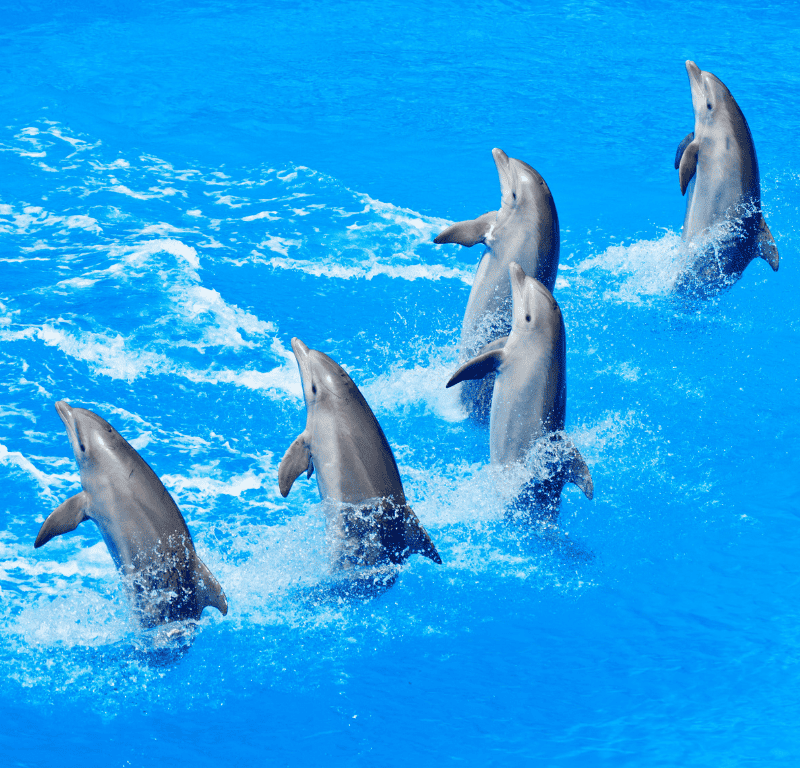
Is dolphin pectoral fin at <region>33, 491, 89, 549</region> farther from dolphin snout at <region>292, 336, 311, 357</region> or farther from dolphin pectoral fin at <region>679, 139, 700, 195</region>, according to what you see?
dolphin pectoral fin at <region>679, 139, 700, 195</region>

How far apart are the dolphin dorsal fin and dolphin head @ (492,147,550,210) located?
3.97 m

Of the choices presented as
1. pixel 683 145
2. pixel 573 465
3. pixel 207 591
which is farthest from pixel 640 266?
pixel 207 591

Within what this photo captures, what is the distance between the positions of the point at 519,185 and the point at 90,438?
17.9 feet

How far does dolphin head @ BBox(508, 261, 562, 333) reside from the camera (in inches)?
350

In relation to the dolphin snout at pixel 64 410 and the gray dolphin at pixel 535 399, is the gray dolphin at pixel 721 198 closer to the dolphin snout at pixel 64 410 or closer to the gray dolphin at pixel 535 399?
the gray dolphin at pixel 535 399

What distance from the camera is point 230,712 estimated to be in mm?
7484

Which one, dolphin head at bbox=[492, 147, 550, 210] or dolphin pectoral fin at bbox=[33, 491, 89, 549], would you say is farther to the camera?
dolphin head at bbox=[492, 147, 550, 210]

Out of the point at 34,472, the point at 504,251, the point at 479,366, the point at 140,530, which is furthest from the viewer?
the point at 504,251

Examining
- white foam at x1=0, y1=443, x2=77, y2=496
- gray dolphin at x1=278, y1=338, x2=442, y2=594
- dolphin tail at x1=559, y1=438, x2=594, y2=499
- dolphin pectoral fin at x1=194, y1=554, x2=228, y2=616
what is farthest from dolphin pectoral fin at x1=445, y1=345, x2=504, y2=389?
white foam at x1=0, y1=443, x2=77, y2=496

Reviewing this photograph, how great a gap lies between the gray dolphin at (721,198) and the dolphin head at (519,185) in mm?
2505

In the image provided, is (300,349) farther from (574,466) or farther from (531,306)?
(574,466)

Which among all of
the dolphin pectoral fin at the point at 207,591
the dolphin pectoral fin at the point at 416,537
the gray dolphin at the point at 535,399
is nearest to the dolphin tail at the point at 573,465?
the gray dolphin at the point at 535,399

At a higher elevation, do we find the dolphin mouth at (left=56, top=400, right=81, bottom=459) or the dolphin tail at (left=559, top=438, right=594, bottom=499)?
the dolphin mouth at (left=56, top=400, right=81, bottom=459)

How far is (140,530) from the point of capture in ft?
23.6
